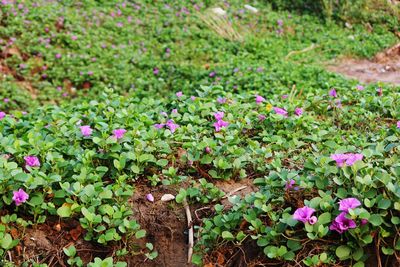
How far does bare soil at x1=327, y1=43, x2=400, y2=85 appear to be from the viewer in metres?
7.37

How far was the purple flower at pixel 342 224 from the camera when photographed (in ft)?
6.67

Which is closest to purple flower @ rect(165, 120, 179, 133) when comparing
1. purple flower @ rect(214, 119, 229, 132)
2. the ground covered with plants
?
the ground covered with plants

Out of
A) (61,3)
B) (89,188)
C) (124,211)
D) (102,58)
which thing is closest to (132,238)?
(124,211)

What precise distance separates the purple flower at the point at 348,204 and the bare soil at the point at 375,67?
5.27 meters

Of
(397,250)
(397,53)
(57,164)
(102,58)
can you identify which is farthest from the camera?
(397,53)

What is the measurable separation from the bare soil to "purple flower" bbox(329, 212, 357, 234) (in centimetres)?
530

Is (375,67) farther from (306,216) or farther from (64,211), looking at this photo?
(64,211)

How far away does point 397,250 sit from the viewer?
6.93 ft

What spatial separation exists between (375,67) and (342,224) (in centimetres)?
659

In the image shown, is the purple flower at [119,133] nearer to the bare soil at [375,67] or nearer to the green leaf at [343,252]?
the green leaf at [343,252]

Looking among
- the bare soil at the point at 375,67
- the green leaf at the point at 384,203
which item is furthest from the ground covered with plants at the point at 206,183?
the bare soil at the point at 375,67

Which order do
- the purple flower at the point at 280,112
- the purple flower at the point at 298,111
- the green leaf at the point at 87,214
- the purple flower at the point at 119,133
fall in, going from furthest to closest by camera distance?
the purple flower at the point at 298,111 → the purple flower at the point at 280,112 → the purple flower at the point at 119,133 → the green leaf at the point at 87,214

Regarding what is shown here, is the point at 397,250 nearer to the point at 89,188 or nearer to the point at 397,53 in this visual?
the point at 89,188

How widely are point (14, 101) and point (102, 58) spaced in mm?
1687
